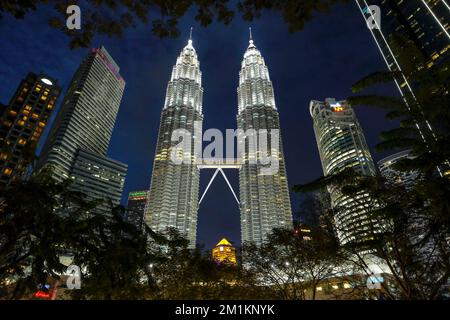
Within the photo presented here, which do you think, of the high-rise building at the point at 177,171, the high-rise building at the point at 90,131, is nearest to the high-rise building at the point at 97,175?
the high-rise building at the point at 90,131

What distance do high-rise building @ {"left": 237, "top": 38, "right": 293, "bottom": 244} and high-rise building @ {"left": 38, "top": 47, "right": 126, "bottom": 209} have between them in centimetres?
5879

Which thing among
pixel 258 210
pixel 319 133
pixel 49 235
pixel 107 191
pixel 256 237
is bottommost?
pixel 49 235

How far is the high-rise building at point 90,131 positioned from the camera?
427ft

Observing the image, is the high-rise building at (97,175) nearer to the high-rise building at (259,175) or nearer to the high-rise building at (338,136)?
the high-rise building at (259,175)

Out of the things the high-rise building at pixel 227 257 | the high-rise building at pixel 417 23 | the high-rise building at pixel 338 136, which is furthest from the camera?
the high-rise building at pixel 338 136

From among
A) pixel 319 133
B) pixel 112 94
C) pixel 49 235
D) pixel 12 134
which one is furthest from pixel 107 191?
pixel 49 235

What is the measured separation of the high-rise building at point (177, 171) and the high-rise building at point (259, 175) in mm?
23629

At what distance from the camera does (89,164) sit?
5369 inches

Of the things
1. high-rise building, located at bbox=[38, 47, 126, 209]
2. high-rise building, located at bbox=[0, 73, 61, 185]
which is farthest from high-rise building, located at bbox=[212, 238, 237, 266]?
high-rise building, located at bbox=[38, 47, 126, 209]

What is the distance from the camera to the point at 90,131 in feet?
509
